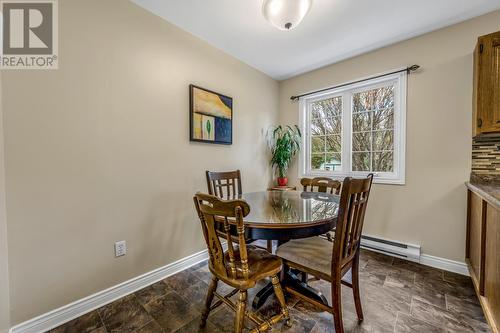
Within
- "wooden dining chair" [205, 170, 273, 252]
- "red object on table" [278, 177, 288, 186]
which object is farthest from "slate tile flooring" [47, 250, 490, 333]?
"red object on table" [278, 177, 288, 186]

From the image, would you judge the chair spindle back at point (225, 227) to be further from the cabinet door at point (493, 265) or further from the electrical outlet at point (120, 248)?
the cabinet door at point (493, 265)

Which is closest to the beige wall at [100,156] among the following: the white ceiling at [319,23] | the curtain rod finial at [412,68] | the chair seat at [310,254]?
the white ceiling at [319,23]

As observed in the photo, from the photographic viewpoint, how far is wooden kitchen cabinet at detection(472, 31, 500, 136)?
1641 millimetres

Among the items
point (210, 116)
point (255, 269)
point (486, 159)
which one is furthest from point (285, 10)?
point (486, 159)

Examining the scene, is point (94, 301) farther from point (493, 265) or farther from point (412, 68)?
point (412, 68)

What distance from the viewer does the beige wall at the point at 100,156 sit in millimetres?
1320

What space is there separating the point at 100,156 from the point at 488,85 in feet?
10.3

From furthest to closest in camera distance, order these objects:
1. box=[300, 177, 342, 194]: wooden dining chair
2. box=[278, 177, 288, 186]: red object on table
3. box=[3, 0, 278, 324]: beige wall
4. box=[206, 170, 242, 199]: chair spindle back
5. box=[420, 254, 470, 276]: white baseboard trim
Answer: box=[278, 177, 288, 186]: red object on table, box=[300, 177, 342, 194]: wooden dining chair, box=[206, 170, 242, 199]: chair spindle back, box=[420, 254, 470, 276]: white baseboard trim, box=[3, 0, 278, 324]: beige wall

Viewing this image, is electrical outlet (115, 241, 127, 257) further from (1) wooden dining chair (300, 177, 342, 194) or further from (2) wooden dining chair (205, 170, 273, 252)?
(1) wooden dining chair (300, 177, 342, 194)

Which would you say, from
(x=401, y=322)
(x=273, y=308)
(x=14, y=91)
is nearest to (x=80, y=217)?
(x=14, y=91)

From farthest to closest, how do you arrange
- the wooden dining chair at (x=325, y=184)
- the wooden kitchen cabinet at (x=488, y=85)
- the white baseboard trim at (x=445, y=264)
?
1. the wooden dining chair at (x=325, y=184)
2. the white baseboard trim at (x=445, y=264)
3. the wooden kitchen cabinet at (x=488, y=85)

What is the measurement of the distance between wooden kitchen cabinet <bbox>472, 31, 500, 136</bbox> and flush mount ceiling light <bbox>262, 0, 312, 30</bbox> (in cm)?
152

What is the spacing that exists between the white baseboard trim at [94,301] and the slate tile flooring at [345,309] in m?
0.05

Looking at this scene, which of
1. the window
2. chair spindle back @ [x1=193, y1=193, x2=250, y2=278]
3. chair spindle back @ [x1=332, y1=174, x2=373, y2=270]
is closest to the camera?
chair spindle back @ [x1=193, y1=193, x2=250, y2=278]
